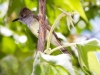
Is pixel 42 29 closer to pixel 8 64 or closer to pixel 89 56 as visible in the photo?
pixel 89 56

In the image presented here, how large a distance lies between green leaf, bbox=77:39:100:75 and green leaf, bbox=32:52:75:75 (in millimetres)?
62

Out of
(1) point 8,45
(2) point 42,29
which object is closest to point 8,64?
(1) point 8,45

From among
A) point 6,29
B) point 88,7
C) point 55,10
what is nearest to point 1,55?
point 6,29

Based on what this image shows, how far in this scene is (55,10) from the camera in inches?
43.8

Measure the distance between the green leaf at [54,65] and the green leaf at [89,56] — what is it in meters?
0.06

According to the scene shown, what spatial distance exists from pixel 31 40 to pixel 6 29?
0.22 metres

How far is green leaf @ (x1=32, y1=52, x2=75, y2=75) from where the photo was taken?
422mm

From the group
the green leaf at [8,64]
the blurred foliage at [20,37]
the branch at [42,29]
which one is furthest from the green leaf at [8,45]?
the branch at [42,29]

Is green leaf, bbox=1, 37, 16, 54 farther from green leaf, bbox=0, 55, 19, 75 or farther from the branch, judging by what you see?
the branch

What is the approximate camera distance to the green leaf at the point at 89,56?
49 cm

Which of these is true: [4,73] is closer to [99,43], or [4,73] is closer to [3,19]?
[3,19]

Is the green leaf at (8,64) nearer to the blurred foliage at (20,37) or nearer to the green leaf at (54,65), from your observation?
the blurred foliage at (20,37)

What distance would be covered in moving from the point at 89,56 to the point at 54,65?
0.33 ft

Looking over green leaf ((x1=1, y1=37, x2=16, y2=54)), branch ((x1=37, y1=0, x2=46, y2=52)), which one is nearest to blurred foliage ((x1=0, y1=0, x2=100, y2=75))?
green leaf ((x1=1, y1=37, x2=16, y2=54))
